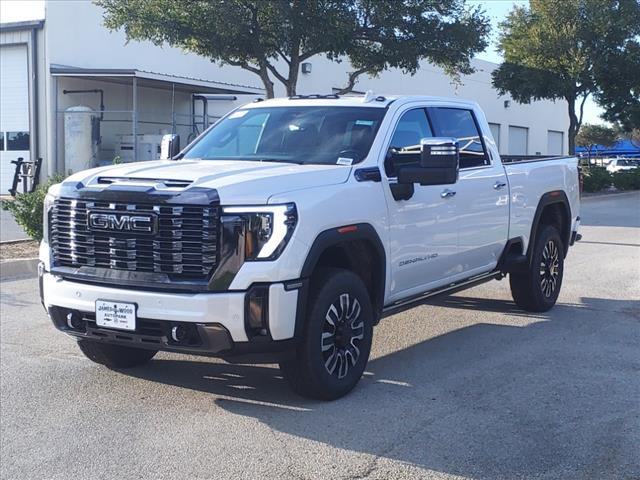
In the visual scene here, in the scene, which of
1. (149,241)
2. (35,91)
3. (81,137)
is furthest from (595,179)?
(149,241)

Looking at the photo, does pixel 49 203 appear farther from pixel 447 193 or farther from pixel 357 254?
pixel 447 193

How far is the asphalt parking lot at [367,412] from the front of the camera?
4566mm

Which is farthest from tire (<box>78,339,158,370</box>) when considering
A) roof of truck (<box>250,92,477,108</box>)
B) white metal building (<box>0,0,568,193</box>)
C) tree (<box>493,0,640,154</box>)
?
tree (<box>493,0,640,154</box>)

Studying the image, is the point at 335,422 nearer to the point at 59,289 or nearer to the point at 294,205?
the point at 294,205

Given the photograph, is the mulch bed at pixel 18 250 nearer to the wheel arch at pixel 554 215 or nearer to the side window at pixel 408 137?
the side window at pixel 408 137

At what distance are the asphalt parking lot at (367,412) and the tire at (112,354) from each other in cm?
11

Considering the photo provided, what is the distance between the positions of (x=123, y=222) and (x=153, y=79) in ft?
64.4

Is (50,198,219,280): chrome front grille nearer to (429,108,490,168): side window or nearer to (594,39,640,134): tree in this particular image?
(429,108,490,168): side window

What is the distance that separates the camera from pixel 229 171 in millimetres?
5523

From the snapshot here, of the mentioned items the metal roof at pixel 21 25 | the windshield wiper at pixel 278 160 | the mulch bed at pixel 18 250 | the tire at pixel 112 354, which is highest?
the metal roof at pixel 21 25

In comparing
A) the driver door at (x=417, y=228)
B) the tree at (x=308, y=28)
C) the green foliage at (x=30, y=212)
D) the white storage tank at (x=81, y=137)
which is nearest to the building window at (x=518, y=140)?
the tree at (x=308, y=28)

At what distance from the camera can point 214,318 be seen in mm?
4938

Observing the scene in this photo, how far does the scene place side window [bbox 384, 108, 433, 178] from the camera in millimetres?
6250

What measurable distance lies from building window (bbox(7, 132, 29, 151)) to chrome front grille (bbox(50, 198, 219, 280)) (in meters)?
22.0
